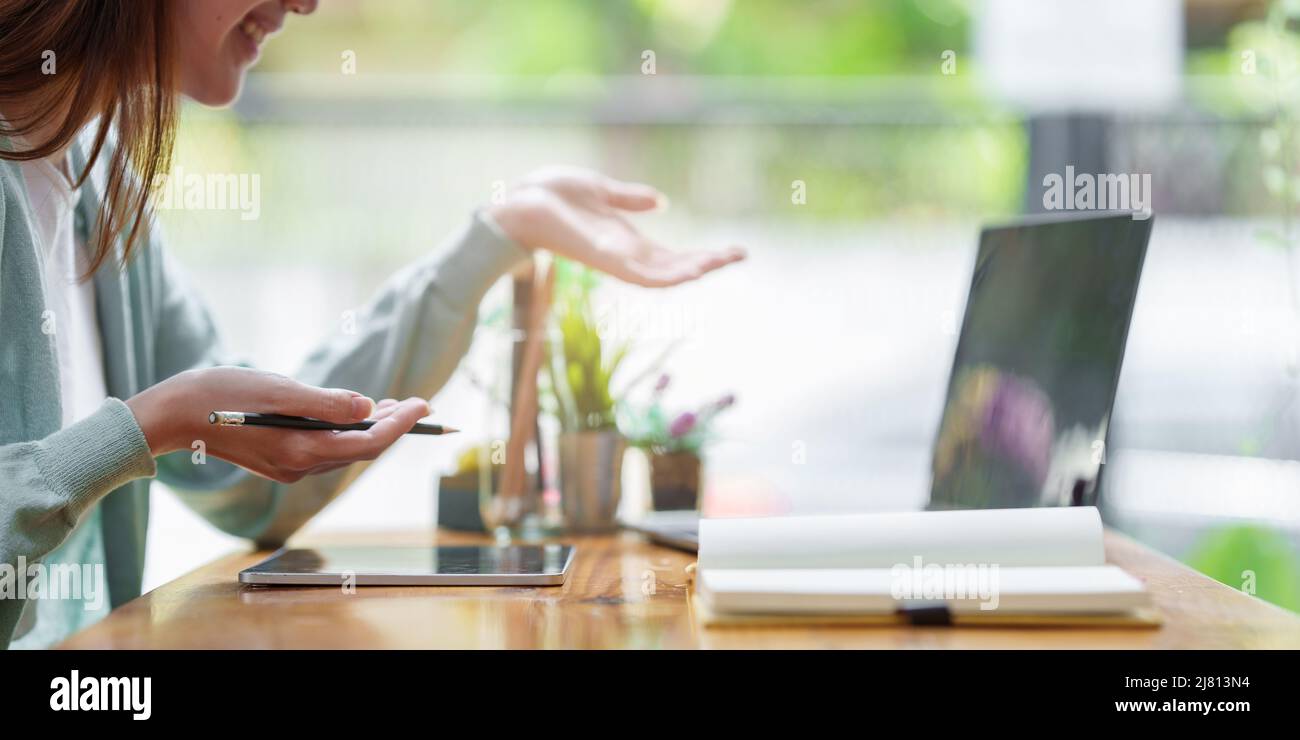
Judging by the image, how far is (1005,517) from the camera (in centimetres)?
69

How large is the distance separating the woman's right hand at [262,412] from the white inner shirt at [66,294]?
264mm

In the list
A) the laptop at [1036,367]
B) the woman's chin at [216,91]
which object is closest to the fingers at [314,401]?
the laptop at [1036,367]

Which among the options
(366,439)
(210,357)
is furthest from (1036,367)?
(210,357)

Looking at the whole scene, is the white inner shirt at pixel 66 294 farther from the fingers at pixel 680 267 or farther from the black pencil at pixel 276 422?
the fingers at pixel 680 267

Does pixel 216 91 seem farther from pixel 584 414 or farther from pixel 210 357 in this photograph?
pixel 584 414

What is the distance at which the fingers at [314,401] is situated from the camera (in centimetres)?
74

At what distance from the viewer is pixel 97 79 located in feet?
2.87

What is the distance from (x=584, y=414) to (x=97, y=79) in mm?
563

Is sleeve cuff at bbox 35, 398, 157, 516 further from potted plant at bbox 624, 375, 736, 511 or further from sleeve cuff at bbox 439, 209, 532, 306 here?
potted plant at bbox 624, 375, 736, 511

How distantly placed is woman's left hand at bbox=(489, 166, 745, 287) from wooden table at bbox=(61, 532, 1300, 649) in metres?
0.32

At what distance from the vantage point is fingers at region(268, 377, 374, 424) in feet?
2.42

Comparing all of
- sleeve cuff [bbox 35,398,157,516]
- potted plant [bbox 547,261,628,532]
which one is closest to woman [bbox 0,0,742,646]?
sleeve cuff [bbox 35,398,157,516]
